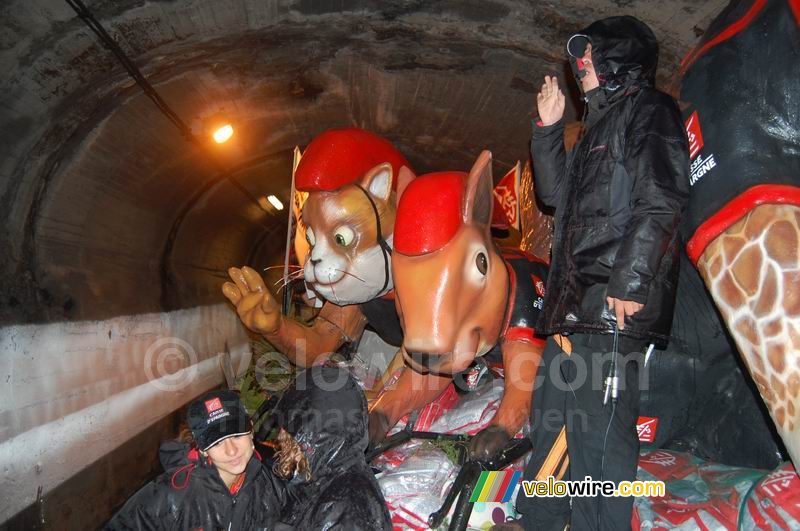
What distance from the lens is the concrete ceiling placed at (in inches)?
123

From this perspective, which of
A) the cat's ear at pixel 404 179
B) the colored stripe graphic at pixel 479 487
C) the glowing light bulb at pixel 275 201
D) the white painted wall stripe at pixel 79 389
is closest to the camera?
the colored stripe graphic at pixel 479 487

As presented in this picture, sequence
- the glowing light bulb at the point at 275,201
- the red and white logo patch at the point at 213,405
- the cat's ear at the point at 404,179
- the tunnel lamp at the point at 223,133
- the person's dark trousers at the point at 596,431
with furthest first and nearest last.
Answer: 1. the glowing light bulb at the point at 275,201
2. the tunnel lamp at the point at 223,133
3. the cat's ear at the point at 404,179
4. the red and white logo patch at the point at 213,405
5. the person's dark trousers at the point at 596,431

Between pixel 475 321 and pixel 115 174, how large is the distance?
11.1 feet

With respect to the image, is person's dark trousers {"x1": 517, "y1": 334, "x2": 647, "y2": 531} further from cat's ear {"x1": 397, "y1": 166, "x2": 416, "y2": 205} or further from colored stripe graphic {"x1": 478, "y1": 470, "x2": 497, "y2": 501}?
cat's ear {"x1": 397, "y1": 166, "x2": 416, "y2": 205}

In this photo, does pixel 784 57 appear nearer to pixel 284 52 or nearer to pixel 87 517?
pixel 284 52

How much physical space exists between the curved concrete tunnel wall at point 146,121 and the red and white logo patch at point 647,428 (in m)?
2.01

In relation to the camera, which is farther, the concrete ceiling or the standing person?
the concrete ceiling

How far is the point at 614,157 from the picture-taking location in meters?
2.05

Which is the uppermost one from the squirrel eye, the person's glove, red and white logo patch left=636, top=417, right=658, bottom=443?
the squirrel eye

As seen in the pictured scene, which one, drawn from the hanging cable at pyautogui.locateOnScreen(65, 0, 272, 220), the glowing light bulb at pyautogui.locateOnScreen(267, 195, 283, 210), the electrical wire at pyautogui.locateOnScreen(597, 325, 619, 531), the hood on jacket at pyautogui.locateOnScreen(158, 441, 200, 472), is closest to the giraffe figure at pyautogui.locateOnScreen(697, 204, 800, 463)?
the electrical wire at pyautogui.locateOnScreen(597, 325, 619, 531)

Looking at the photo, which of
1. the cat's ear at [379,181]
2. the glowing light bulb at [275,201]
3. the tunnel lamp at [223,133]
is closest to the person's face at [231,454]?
the cat's ear at [379,181]

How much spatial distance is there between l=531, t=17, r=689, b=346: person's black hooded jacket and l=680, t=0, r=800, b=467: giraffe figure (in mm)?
140

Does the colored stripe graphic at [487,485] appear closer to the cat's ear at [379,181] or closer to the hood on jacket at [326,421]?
the hood on jacket at [326,421]

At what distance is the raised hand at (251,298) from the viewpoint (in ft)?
10.3
